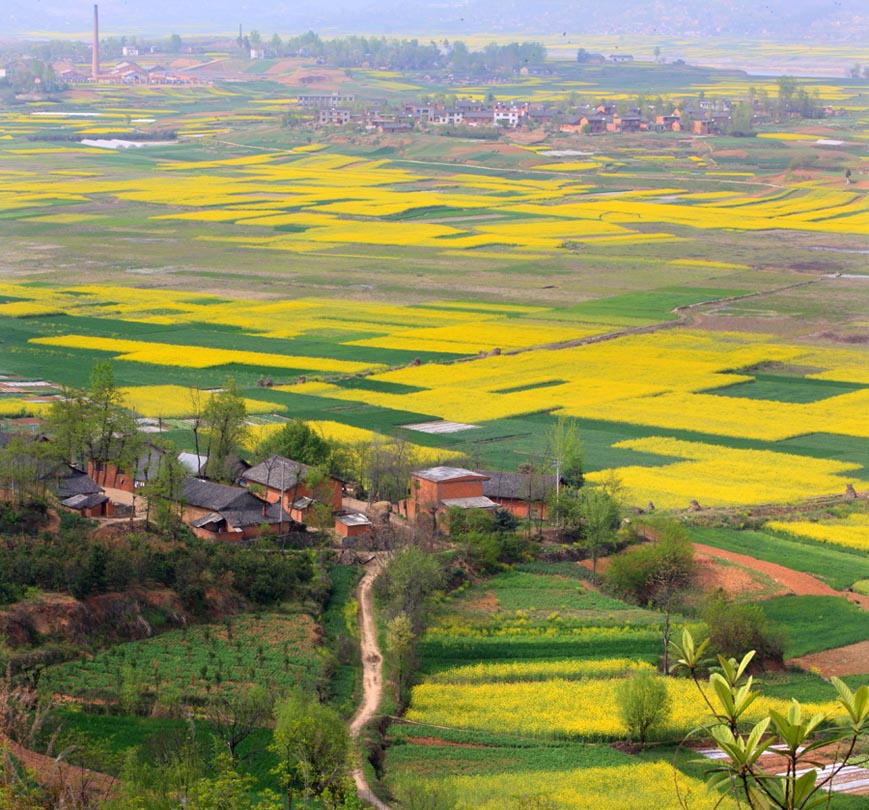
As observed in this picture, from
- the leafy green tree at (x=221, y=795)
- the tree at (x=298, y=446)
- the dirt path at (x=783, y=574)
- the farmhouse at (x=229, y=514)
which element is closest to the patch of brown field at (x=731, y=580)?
the dirt path at (x=783, y=574)

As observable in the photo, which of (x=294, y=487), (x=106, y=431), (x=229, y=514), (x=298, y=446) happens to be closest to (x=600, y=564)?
(x=294, y=487)

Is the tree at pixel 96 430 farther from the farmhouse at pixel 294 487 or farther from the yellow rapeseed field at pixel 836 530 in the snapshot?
the yellow rapeseed field at pixel 836 530

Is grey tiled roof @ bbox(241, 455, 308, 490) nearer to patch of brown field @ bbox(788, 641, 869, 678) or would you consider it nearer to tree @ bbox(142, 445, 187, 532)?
tree @ bbox(142, 445, 187, 532)

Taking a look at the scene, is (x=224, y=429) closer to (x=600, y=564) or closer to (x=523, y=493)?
(x=523, y=493)

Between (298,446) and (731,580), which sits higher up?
(298,446)

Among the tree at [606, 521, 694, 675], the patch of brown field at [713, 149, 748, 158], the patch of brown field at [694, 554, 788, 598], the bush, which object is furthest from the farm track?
the patch of brown field at [713, 149, 748, 158]

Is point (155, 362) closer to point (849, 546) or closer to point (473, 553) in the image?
point (473, 553)
